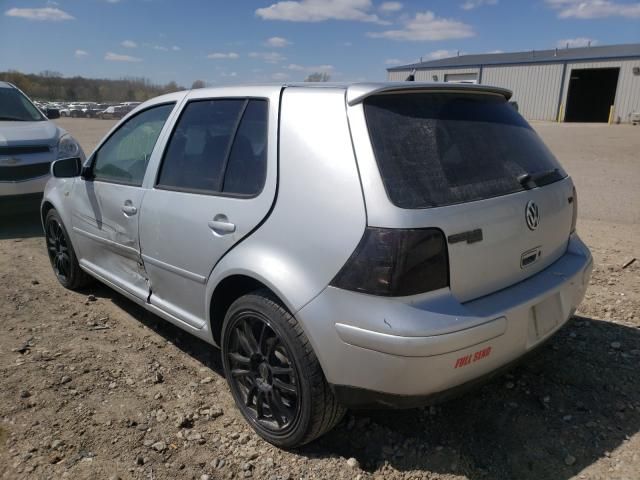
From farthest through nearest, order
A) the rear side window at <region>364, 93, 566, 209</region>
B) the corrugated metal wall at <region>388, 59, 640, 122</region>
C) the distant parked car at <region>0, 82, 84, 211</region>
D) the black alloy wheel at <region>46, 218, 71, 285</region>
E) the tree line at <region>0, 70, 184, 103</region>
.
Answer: the tree line at <region>0, 70, 184, 103</region>
the corrugated metal wall at <region>388, 59, 640, 122</region>
the distant parked car at <region>0, 82, 84, 211</region>
the black alloy wheel at <region>46, 218, 71, 285</region>
the rear side window at <region>364, 93, 566, 209</region>

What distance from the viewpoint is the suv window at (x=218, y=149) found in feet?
8.55

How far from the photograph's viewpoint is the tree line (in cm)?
6372

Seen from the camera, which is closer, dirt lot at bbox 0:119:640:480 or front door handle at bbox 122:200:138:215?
dirt lot at bbox 0:119:640:480

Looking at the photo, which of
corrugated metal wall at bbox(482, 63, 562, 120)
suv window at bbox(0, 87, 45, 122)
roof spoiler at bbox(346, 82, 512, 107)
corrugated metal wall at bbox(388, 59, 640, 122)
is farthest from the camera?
corrugated metal wall at bbox(482, 63, 562, 120)

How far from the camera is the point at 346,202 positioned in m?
2.10

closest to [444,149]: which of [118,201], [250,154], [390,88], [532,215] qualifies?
[390,88]

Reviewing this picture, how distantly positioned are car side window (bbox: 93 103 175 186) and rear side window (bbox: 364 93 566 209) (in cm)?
171

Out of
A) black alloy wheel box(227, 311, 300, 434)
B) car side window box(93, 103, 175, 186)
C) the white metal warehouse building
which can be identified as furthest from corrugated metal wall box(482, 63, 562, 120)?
black alloy wheel box(227, 311, 300, 434)

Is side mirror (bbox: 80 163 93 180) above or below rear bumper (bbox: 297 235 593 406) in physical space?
above

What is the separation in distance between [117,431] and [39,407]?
55cm

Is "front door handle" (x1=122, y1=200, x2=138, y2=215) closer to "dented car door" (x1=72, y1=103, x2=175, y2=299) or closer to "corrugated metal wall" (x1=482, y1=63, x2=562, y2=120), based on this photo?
"dented car door" (x1=72, y1=103, x2=175, y2=299)

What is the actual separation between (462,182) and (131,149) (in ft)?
8.01

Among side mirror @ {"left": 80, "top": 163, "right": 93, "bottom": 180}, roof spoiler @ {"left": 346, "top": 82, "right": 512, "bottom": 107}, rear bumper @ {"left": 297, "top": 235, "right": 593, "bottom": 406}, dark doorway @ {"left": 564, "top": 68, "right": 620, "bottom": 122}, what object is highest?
roof spoiler @ {"left": 346, "top": 82, "right": 512, "bottom": 107}

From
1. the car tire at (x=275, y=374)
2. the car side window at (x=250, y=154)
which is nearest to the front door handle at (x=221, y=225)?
the car side window at (x=250, y=154)
